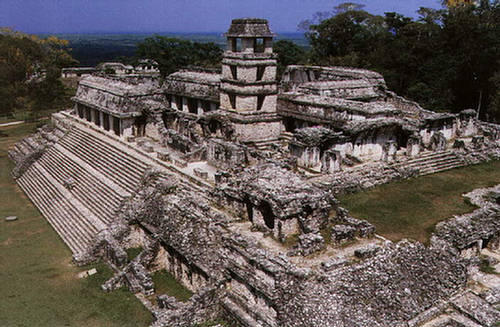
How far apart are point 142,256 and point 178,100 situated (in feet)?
59.0

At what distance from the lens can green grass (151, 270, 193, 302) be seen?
14.4m

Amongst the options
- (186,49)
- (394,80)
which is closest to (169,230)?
(394,80)

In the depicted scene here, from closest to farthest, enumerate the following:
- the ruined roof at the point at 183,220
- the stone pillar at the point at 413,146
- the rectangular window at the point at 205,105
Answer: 1. the ruined roof at the point at 183,220
2. the stone pillar at the point at 413,146
3. the rectangular window at the point at 205,105

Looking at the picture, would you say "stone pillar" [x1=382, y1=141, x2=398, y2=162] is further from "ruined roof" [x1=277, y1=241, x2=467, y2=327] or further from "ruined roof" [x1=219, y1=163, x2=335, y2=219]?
"ruined roof" [x1=277, y1=241, x2=467, y2=327]

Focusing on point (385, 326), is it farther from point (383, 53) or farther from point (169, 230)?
point (383, 53)

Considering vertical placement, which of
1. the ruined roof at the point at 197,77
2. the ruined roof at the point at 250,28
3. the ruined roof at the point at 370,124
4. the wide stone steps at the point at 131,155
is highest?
the ruined roof at the point at 250,28

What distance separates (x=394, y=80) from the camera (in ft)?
129

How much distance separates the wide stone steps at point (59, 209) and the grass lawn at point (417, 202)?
10517 mm

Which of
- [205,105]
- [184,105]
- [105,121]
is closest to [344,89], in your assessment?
[205,105]

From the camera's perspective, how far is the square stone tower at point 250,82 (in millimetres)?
23562

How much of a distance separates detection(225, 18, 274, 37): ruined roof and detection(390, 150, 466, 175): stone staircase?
31.2ft

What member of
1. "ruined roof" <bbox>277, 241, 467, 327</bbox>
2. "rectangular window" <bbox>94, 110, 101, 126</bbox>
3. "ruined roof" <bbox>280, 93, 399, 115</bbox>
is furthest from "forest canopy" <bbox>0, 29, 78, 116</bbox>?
"ruined roof" <bbox>277, 241, 467, 327</bbox>

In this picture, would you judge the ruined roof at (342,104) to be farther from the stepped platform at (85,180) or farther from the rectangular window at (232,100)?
the stepped platform at (85,180)

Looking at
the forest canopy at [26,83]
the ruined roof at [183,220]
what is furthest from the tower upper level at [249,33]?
the forest canopy at [26,83]
